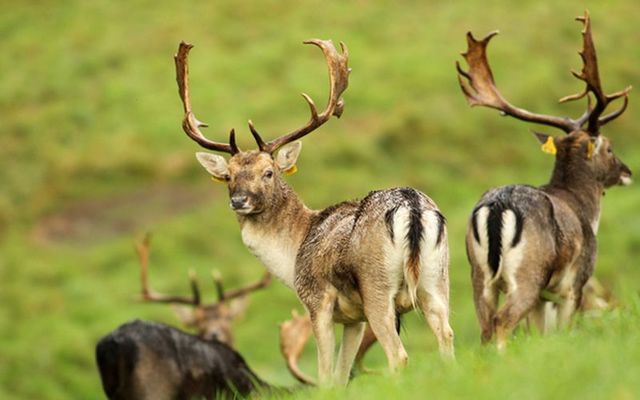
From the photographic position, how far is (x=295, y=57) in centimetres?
3459

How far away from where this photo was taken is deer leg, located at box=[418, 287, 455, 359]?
8.41 meters

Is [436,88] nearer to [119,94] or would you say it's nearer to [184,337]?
[119,94]

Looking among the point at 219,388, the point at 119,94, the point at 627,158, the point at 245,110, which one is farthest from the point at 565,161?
the point at 119,94

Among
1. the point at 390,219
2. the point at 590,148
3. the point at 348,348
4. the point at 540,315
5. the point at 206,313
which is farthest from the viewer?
Result: the point at 206,313

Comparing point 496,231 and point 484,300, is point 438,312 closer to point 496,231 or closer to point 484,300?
point 496,231

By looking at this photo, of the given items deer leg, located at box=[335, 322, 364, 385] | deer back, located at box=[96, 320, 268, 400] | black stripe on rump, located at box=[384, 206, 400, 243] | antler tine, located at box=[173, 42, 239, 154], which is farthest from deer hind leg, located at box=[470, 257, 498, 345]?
deer back, located at box=[96, 320, 268, 400]

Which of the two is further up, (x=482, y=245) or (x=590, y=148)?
(x=590, y=148)

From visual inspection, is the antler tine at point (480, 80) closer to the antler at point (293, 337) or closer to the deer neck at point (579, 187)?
the deer neck at point (579, 187)

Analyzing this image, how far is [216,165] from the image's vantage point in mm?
10094

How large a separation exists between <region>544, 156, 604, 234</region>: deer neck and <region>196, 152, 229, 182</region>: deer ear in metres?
2.44

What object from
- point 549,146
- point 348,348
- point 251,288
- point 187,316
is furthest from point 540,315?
point 251,288

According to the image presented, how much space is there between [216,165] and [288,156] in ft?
1.58

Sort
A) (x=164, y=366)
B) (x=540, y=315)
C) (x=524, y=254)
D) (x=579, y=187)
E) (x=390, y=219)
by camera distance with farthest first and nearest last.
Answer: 1. (x=164, y=366)
2. (x=579, y=187)
3. (x=540, y=315)
4. (x=524, y=254)
5. (x=390, y=219)

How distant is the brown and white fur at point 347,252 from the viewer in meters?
8.39
